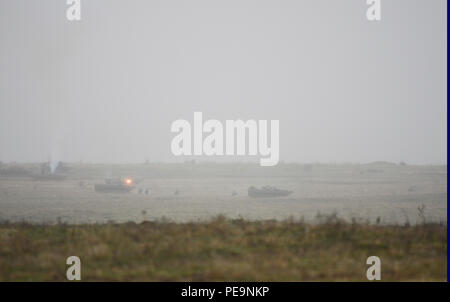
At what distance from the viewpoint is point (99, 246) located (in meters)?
13.3

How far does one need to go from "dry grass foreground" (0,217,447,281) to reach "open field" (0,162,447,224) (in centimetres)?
408

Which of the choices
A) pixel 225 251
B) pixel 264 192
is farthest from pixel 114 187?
pixel 225 251

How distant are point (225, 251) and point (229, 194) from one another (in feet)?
215

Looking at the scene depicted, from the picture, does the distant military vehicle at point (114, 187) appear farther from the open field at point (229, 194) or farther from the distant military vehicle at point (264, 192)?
the distant military vehicle at point (264, 192)

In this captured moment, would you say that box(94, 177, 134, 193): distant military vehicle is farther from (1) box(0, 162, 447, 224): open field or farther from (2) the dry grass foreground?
(2) the dry grass foreground

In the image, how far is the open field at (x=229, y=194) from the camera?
45.2 meters

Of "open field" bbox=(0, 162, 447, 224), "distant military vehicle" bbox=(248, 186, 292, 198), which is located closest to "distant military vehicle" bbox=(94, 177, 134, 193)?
"open field" bbox=(0, 162, 447, 224)

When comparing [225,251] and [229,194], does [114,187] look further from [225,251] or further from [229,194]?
[225,251]

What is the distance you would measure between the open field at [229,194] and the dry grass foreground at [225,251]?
13.4 feet

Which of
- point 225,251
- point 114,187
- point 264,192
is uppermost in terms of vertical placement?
point 114,187

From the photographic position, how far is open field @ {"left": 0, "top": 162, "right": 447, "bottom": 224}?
4525 cm

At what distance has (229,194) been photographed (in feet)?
257

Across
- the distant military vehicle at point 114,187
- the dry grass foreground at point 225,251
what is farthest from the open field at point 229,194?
the dry grass foreground at point 225,251
